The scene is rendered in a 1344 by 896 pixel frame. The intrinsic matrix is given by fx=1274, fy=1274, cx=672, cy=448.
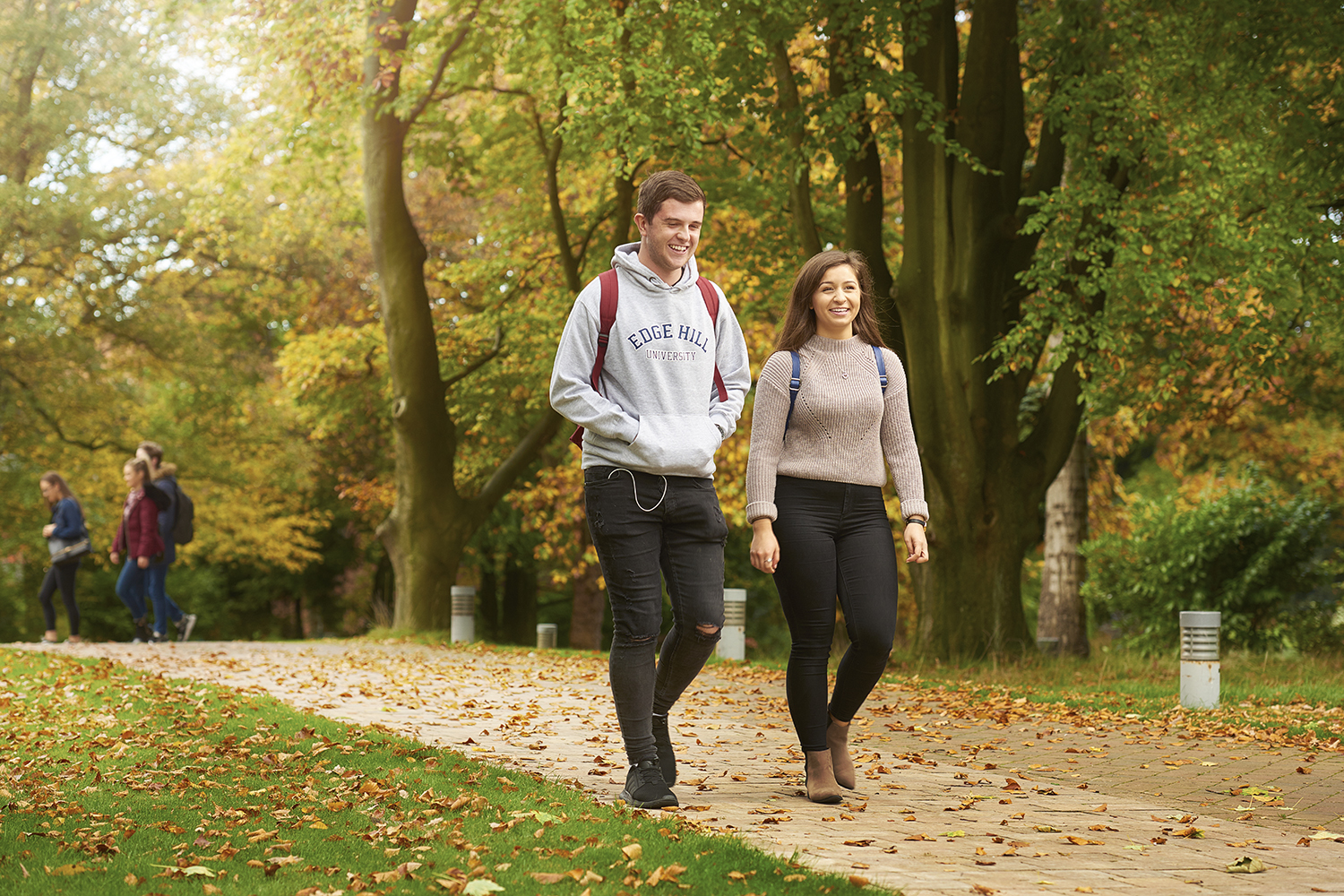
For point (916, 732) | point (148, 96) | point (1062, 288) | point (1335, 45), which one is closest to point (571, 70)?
point (1062, 288)

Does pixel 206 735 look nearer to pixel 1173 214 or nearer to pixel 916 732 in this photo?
pixel 916 732

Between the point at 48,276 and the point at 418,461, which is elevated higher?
the point at 48,276

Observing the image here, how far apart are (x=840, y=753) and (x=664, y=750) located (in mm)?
721

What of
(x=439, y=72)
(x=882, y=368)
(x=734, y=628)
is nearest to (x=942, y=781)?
(x=882, y=368)

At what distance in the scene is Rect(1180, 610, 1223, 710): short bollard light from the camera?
873 centimetres

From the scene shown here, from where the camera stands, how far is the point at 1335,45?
9648mm

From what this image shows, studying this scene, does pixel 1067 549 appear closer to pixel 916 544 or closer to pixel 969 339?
pixel 969 339

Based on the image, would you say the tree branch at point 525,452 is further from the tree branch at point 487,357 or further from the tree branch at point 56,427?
the tree branch at point 56,427

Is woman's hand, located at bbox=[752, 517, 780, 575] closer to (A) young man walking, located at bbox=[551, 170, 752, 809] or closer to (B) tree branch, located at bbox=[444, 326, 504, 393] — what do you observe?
(A) young man walking, located at bbox=[551, 170, 752, 809]

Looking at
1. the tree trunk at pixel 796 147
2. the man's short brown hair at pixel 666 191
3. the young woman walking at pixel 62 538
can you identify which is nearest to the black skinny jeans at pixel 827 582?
the man's short brown hair at pixel 666 191

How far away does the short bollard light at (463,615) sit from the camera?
1424cm

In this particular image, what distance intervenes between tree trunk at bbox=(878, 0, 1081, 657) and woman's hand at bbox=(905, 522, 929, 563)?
663 cm

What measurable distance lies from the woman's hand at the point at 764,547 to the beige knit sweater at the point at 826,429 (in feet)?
0.28

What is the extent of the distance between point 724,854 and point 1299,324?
13.1 metres
